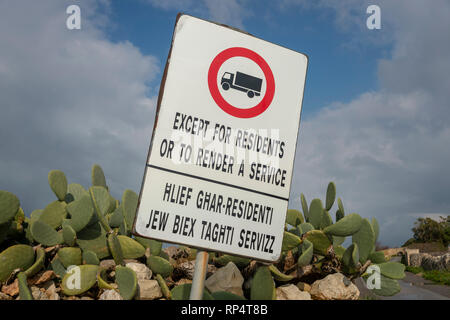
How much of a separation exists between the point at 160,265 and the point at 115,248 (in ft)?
1.71

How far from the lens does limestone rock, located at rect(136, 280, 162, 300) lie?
3.48 metres

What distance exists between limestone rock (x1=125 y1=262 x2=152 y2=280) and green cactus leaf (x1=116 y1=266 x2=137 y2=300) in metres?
0.44

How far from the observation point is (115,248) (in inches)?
146

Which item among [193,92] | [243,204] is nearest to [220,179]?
[243,204]

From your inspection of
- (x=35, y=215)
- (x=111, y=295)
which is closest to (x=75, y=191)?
(x=35, y=215)

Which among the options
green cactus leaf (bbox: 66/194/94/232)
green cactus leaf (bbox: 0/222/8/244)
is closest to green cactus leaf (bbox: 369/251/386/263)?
green cactus leaf (bbox: 66/194/94/232)

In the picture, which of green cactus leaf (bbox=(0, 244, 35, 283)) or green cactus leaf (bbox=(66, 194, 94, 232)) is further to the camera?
green cactus leaf (bbox=(66, 194, 94, 232))

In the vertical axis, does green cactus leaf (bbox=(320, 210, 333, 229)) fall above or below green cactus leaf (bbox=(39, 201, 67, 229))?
above

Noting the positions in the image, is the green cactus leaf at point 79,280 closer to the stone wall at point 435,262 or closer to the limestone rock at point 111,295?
the limestone rock at point 111,295

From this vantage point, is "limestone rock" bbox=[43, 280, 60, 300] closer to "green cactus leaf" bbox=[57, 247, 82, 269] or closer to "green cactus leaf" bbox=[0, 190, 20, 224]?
"green cactus leaf" bbox=[57, 247, 82, 269]

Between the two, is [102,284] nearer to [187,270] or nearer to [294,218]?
[187,270]

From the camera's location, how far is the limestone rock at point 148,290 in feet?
11.4
